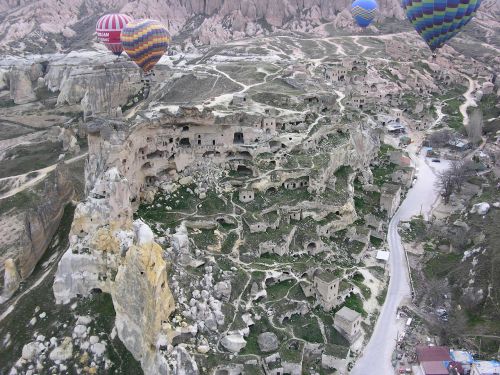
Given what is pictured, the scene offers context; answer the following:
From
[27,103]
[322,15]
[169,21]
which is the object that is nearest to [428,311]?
[27,103]

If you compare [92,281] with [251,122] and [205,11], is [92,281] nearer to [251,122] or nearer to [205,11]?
[251,122]

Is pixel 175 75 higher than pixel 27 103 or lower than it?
higher

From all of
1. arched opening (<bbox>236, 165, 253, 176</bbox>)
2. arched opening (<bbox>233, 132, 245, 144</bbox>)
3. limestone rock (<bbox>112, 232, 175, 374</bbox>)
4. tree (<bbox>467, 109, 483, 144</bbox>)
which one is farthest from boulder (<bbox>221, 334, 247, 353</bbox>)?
tree (<bbox>467, 109, 483, 144</bbox>)

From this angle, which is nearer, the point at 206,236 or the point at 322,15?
the point at 206,236

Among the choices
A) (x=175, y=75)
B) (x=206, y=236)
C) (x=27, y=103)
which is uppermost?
(x=175, y=75)

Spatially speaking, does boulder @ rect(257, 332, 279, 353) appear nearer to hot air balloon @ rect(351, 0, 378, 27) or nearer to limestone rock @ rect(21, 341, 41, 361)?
limestone rock @ rect(21, 341, 41, 361)

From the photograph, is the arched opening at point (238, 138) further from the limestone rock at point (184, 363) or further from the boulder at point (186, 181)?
the limestone rock at point (184, 363)

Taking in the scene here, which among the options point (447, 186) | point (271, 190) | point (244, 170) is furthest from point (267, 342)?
point (447, 186)
